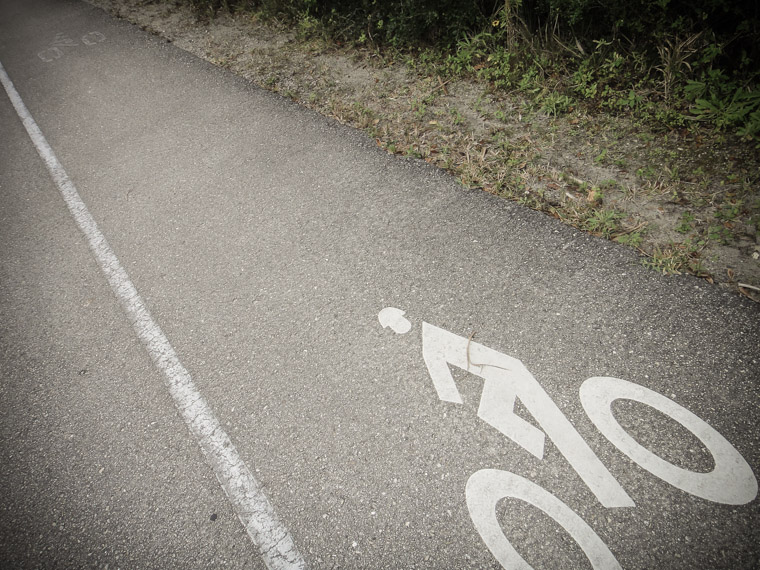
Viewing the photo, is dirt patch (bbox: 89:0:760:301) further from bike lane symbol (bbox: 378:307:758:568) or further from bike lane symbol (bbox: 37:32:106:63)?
bike lane symbol (bbox: 37:32:106:63)

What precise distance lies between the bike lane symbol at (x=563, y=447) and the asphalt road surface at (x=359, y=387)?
0.01 metres

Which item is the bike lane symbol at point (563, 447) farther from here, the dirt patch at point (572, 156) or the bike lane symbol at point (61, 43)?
the bike lane symbol at point (61, 43)

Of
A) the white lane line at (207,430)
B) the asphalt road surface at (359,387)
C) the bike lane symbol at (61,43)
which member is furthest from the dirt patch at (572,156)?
the bike lane symbol at (61,43)

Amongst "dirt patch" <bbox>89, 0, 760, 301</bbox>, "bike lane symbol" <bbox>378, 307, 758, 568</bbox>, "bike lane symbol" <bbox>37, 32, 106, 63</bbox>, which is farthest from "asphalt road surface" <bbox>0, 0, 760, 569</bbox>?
"bike lane symbol" <bbox>37, 32, 106, 63</bbox>

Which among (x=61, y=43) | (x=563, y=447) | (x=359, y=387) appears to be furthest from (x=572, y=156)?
(x=61, y=43)

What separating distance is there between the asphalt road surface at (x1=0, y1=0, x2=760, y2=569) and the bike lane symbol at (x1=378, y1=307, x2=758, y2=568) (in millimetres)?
11

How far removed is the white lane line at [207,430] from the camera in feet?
7.08

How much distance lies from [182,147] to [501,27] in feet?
13.8

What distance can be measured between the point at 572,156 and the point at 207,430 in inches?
152

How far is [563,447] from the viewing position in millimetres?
2250

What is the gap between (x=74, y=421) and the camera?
273 cm

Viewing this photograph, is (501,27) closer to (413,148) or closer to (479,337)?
(413,148)

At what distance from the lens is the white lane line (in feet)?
7.08

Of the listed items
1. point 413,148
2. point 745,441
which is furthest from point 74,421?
point 745,441
